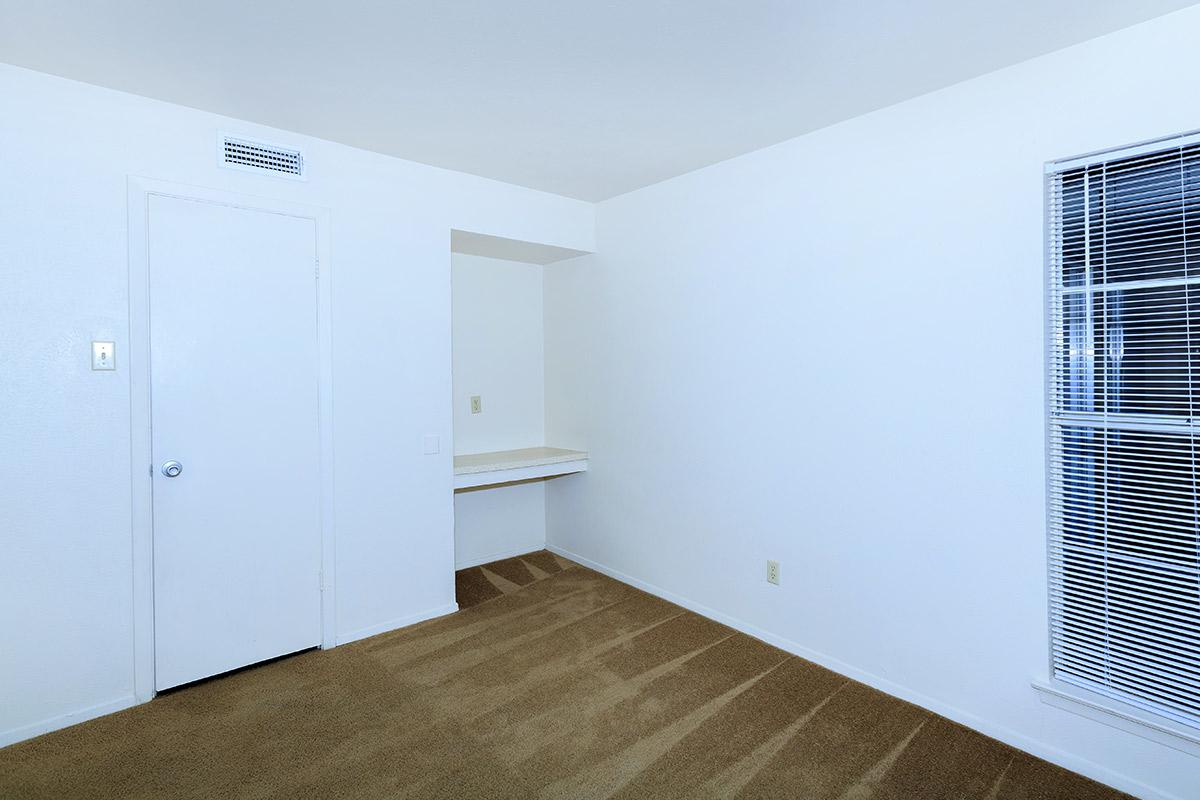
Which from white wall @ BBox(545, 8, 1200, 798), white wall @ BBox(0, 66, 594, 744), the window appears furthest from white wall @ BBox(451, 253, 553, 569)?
the window

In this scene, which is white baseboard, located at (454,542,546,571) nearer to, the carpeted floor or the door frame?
the carpeted floor

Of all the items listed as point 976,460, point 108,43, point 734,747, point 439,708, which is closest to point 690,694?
point 734,747

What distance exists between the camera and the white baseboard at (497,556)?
4.35 metres

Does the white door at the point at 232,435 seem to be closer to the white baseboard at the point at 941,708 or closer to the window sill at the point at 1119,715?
the white baseboard at the point at 941,708

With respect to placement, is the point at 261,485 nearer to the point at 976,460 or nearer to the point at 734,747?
the point at 734,747

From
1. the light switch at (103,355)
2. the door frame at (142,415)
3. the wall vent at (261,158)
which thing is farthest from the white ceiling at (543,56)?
the light switch at (103,355)

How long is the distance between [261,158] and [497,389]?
212 cm

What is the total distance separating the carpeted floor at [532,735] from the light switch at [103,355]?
144 cm

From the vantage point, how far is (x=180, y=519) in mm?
2668

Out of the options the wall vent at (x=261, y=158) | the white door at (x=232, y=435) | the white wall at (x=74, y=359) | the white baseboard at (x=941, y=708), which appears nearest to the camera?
the white baseboard at (x=941, y=708)

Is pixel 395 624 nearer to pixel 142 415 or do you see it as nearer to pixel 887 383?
pixel 142 415

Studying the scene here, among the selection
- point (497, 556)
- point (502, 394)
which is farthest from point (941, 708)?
point (502, 394)

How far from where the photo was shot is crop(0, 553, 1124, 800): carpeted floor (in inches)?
81.8

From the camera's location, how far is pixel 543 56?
86.7 inches
